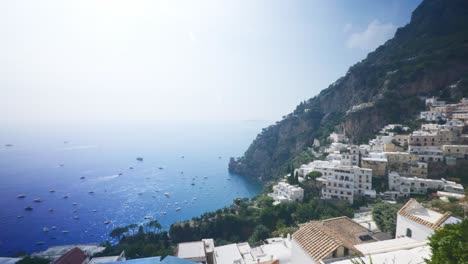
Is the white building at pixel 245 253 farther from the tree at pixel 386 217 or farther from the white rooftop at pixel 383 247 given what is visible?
the white rooftop at pixel 383 247

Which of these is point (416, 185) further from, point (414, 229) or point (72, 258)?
point (72, 258)

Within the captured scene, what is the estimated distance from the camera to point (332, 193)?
32688 mm

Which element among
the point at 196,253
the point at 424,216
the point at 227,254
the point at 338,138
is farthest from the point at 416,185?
the point at 196,253


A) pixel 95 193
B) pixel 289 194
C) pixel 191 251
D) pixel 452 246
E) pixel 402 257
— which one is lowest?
pixel 95 193

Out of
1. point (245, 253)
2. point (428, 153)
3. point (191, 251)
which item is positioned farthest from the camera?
point (428, 153)

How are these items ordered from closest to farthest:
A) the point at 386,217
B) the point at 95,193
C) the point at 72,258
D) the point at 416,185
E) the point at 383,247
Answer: the point at 383,247, the point at 72,258, the point at 386,217, the point at 416,185, the point at 95,193

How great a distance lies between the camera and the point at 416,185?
30.4 m

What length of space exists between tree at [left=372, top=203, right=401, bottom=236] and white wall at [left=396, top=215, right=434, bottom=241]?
357 inches

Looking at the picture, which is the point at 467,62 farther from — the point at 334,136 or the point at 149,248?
the point at 149,248

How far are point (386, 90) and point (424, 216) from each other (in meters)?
53.9

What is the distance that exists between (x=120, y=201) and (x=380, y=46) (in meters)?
98.2

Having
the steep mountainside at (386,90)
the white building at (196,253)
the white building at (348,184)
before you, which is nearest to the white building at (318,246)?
the white building at (196,253)

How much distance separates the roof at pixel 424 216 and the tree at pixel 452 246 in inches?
167

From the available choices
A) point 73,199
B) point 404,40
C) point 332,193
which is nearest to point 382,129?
point 332,193
